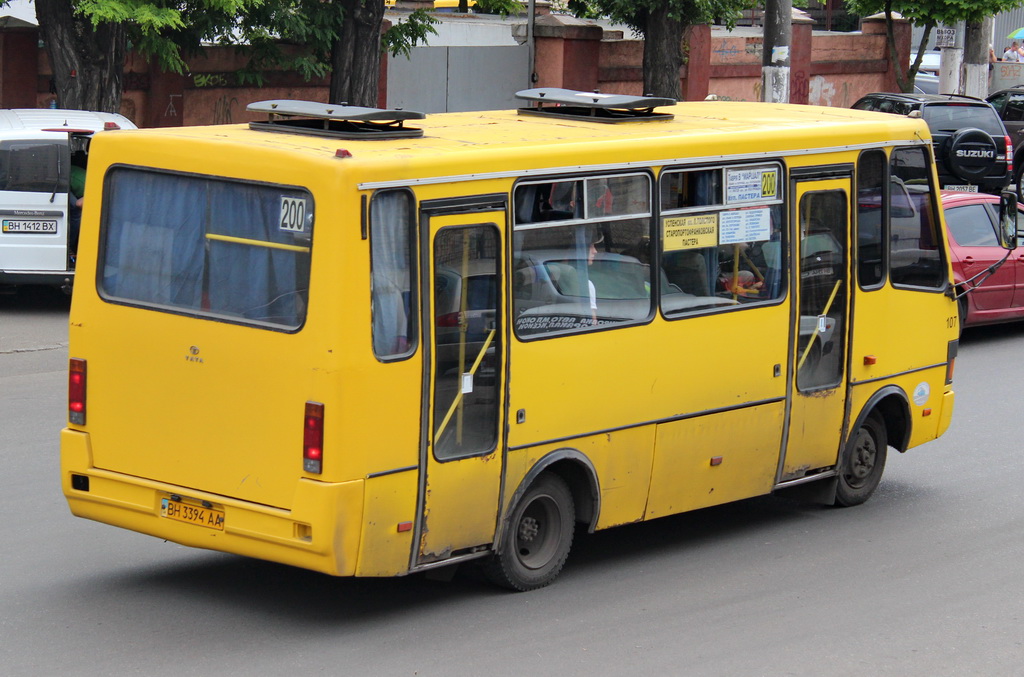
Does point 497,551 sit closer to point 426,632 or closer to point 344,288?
point 426,632

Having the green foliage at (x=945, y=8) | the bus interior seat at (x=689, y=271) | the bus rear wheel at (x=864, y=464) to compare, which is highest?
the green foliage at (x=945, y=8)

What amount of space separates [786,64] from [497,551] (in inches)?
520

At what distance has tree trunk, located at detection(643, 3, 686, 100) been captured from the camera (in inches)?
930

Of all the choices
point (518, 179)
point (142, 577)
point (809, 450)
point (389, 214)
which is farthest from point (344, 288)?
point (809, 450)

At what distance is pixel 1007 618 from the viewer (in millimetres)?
7414

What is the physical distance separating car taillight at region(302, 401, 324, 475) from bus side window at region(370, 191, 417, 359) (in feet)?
Answer: 1.20

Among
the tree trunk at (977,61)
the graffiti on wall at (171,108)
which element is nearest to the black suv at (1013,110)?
the tree trunk at (977,61)

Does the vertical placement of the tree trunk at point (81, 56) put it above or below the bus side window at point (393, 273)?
above

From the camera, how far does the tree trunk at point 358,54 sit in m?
20.1

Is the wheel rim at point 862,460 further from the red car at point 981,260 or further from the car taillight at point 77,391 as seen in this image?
the red car at point 981,260

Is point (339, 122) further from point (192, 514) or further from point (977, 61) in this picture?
point (977, 61)

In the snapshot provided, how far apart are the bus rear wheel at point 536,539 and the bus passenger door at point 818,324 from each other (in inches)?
68.3

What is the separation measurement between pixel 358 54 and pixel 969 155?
8.87 m

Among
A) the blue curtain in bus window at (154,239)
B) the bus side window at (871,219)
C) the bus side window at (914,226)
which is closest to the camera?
the blue curtain in bus window at (154,239)
